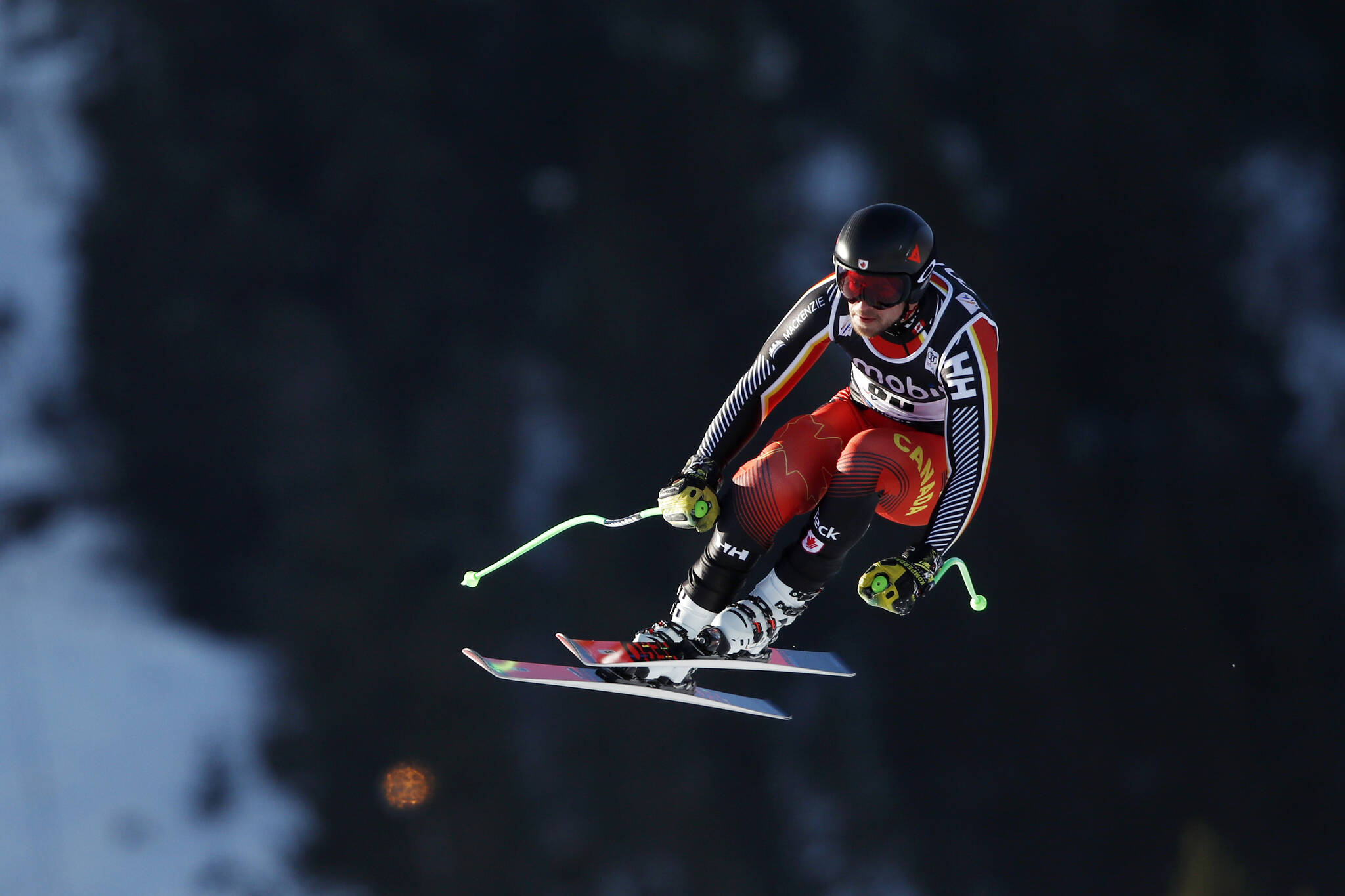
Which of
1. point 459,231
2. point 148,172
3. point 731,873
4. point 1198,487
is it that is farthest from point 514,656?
point 1198,487

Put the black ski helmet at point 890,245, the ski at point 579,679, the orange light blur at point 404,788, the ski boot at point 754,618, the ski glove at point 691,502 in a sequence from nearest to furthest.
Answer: the black ski helmet at point 890,245
the ski glove at point 691,502
the ski boot at point 754,618
the ski at point 579,679
the orange light blur at point 404,788

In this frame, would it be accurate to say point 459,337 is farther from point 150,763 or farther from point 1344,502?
point 1344,502

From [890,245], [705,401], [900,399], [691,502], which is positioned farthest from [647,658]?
[705,401]

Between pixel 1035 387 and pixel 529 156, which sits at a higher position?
pixel 529 156

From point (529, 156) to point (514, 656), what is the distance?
11.9 feet

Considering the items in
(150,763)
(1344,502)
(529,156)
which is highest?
(529,156)

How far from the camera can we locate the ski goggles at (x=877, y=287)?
4.52 m

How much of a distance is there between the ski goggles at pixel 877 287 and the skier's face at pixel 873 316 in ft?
0.04

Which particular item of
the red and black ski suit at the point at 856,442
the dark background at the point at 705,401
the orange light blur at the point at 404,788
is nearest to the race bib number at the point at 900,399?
the red and black ski suit at the point at 856,442

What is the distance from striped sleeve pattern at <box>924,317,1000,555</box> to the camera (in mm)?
4578

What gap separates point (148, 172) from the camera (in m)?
8.61

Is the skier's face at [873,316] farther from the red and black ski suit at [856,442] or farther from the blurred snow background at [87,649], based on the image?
the blurred snow background at [87,649]

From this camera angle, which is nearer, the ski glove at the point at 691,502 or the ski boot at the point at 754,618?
the ski glove at the point at 691,502

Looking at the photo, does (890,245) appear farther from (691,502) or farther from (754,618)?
(754,618)
